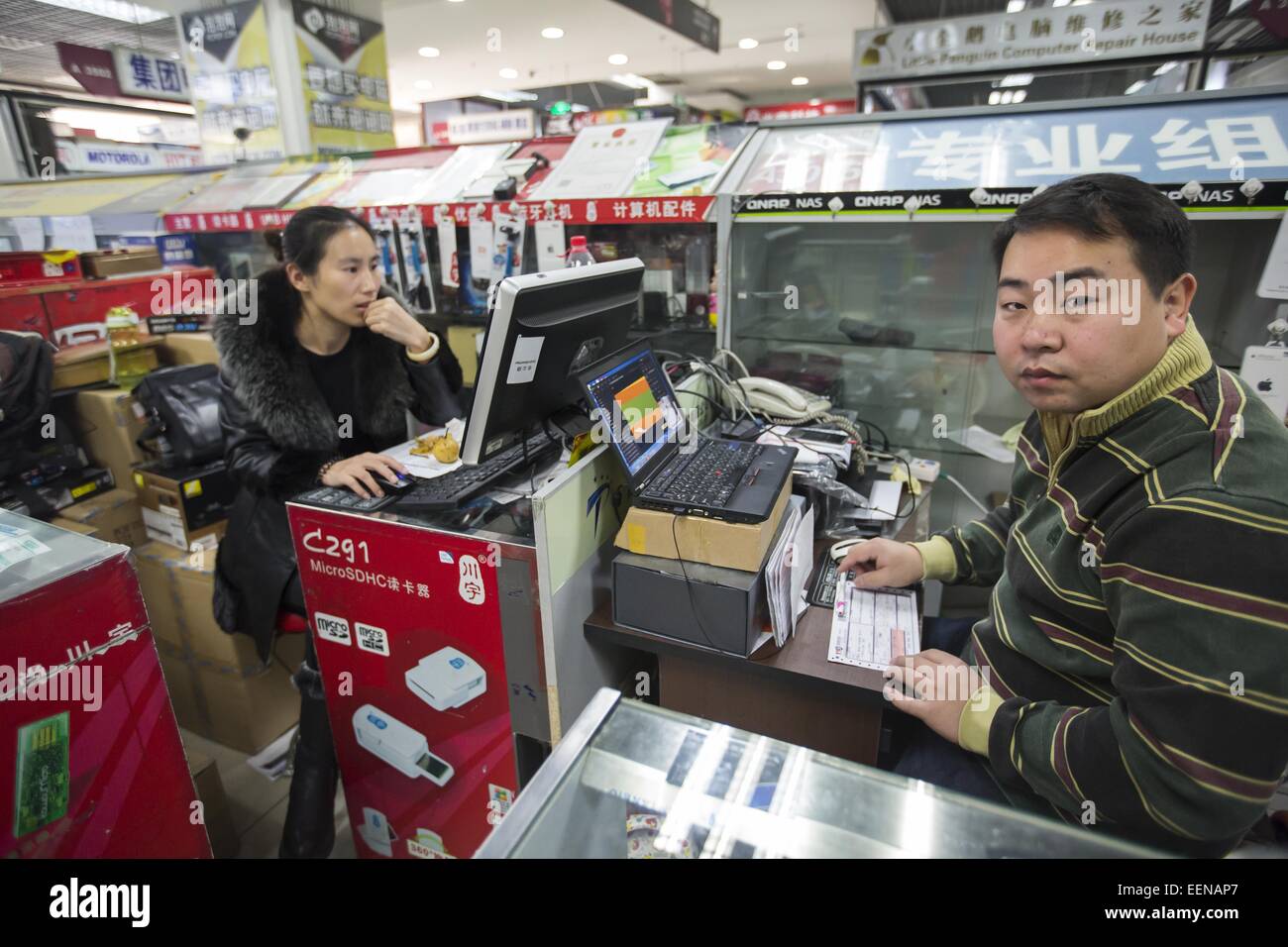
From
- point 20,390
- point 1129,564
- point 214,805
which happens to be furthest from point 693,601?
point 20,390

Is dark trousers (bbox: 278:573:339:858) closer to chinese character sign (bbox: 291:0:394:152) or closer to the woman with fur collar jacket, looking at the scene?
the woman with fur collar jacket

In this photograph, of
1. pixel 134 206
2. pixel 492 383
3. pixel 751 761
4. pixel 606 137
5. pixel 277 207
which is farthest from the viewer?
pixel 134 206

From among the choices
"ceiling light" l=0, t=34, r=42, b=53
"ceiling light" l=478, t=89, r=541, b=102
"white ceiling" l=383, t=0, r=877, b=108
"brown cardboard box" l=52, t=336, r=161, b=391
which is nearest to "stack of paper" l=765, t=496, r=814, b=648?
"brown cardboard box" l=52, t=336, r=161, b=391

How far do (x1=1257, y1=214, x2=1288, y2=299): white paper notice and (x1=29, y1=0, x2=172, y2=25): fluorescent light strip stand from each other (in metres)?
7.61

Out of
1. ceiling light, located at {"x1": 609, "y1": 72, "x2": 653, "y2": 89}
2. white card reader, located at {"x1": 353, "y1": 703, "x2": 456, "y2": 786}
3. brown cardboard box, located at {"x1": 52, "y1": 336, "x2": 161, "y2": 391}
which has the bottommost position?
white card reader, located at {"x1": 353, "y1": 703, "x2": 456, "y2": 786}

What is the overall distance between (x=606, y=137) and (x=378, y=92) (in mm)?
3233

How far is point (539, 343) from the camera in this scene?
1302 mm

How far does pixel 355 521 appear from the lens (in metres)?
1.51

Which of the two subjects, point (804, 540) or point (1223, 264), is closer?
point (804, 540)

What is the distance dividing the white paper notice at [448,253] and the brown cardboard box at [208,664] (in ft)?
5.41

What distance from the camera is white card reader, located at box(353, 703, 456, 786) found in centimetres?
163

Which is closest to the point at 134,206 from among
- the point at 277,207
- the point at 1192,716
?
the point at 277,207

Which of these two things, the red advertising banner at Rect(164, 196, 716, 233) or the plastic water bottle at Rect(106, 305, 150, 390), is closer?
the red advertising banner at Rect(164, 196, 716, 233)

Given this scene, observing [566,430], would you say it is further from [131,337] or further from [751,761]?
[131,337]
